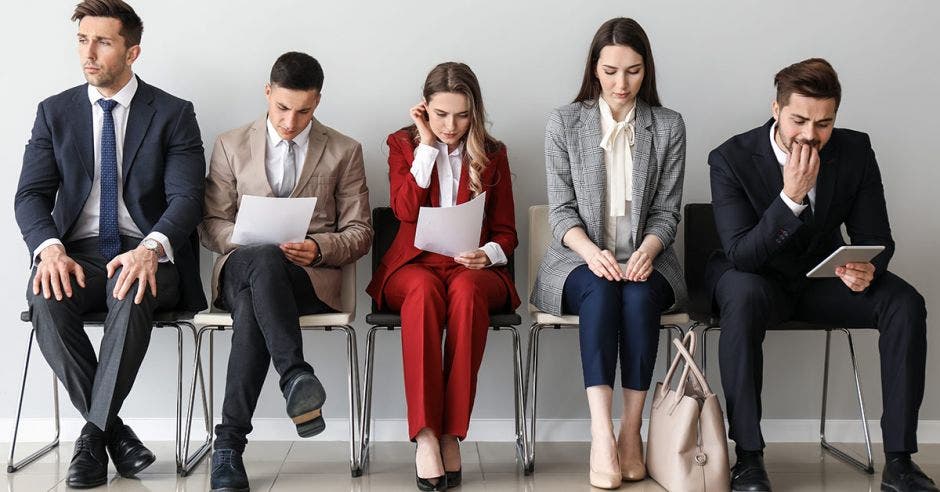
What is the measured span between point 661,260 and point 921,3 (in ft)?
4.86

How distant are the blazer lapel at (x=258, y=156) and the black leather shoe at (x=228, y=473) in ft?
2.86

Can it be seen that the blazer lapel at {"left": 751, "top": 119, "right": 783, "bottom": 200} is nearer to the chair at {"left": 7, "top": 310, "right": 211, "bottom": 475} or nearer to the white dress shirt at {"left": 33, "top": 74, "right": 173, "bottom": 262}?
the chair at {"left": 7, "top": 310, "right": 211, "bottom": 475}

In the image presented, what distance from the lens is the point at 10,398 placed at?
145 inches

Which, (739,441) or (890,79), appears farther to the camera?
(890,79)

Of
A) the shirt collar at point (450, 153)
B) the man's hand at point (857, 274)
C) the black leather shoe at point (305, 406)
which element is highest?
the shirt collar at point (450, 153)

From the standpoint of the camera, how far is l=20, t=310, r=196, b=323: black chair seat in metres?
3.09

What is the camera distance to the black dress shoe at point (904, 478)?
9.39 feet

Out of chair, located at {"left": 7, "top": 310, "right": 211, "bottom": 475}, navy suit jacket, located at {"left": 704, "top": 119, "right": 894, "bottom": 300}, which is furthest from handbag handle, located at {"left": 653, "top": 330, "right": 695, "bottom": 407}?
chair, located at {"left": 7, "top": 310, "right": 211, "bottom": 475}

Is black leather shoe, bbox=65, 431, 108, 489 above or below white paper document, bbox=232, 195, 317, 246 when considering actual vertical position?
below

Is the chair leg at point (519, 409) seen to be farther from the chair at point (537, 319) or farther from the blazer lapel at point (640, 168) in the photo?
the blazer lapel at point (640, 168)

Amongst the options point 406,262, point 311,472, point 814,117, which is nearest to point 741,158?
point 814,117

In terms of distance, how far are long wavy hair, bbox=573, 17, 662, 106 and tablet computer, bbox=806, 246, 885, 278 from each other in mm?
775

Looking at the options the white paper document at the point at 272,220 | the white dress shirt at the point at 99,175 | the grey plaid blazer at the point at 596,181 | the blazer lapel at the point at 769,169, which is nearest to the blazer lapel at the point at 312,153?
the white paper document at the point at 272,220

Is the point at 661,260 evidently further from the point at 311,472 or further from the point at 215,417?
the point at 215,417
